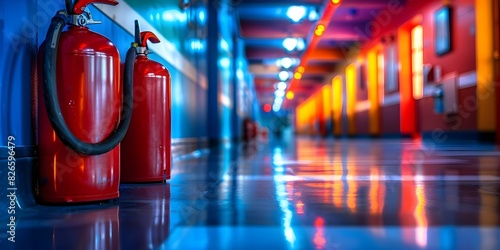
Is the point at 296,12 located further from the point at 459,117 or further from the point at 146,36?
the point at 146,36

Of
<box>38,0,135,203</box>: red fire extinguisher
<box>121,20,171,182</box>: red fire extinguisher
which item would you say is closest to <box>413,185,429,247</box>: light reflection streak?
<box>38,0,135,203</box>: red fire extinguisher

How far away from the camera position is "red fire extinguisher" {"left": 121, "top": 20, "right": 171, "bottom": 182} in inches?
94.9

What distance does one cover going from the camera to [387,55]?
1511 cm

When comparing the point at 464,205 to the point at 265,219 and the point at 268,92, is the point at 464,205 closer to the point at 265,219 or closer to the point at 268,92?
the point at 265,219

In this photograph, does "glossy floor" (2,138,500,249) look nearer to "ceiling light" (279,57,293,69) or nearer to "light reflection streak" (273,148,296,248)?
"light reflection streak" (273,148,296,248)

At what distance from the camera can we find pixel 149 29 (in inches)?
146

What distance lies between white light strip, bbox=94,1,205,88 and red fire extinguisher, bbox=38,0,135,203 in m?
0.80

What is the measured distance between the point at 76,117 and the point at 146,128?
73cm

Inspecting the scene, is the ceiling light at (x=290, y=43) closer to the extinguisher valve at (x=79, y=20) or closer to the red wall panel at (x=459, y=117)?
the red wall panel at (x=459, y=117)

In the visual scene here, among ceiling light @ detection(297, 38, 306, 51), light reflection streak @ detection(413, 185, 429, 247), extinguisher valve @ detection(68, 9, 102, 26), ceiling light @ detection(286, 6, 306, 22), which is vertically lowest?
light reflection streak @ detection(413, 185, 429, 247)

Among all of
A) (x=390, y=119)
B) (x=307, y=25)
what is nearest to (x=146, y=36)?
(x=307, y=25)

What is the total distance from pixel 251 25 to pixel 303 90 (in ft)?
65.8

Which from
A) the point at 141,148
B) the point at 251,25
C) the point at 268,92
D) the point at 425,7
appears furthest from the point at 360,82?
the point at 268,92

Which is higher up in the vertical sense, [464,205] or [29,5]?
[29,5]
